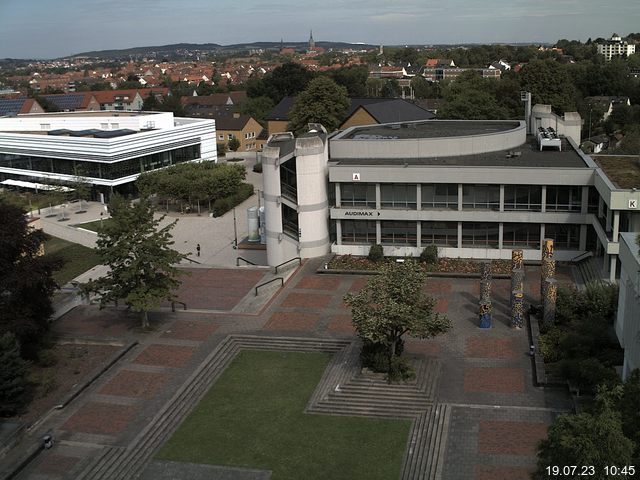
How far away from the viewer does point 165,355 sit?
97.2 feet

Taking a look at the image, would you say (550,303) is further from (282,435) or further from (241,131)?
(241,131)

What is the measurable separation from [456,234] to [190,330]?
16718 mm

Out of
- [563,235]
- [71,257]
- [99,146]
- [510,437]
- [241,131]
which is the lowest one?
[71,257]

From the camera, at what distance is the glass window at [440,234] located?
134ft

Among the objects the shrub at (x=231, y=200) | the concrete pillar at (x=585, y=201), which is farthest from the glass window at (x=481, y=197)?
the shrub at (x=231, y=200)

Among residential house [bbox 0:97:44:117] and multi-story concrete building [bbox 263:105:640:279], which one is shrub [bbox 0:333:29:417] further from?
residential house [bbox 0:97:44:117]

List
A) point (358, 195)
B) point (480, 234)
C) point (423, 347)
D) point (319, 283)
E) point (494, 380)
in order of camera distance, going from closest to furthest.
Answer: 1. point (494, 380)
2. point (423, 347)
3. point (319, 283)
4. point (480, 234)
5. point (358, 195)

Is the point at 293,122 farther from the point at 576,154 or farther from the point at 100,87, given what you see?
the point at 100,87

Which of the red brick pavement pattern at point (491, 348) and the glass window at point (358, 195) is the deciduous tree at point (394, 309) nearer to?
the red brick pavement pattern at point (491, 348)

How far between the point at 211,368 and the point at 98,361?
497 centimetres

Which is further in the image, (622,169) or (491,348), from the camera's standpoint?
(622,169)

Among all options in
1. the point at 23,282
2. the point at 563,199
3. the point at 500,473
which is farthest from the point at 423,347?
the point at 23,282

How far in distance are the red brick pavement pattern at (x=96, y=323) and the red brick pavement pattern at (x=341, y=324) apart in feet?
29.8

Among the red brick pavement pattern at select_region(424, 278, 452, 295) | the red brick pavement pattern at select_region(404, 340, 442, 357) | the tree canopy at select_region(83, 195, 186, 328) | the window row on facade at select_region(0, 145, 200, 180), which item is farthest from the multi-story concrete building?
the window row on facade at select_region(0, 145, 200, 180)
